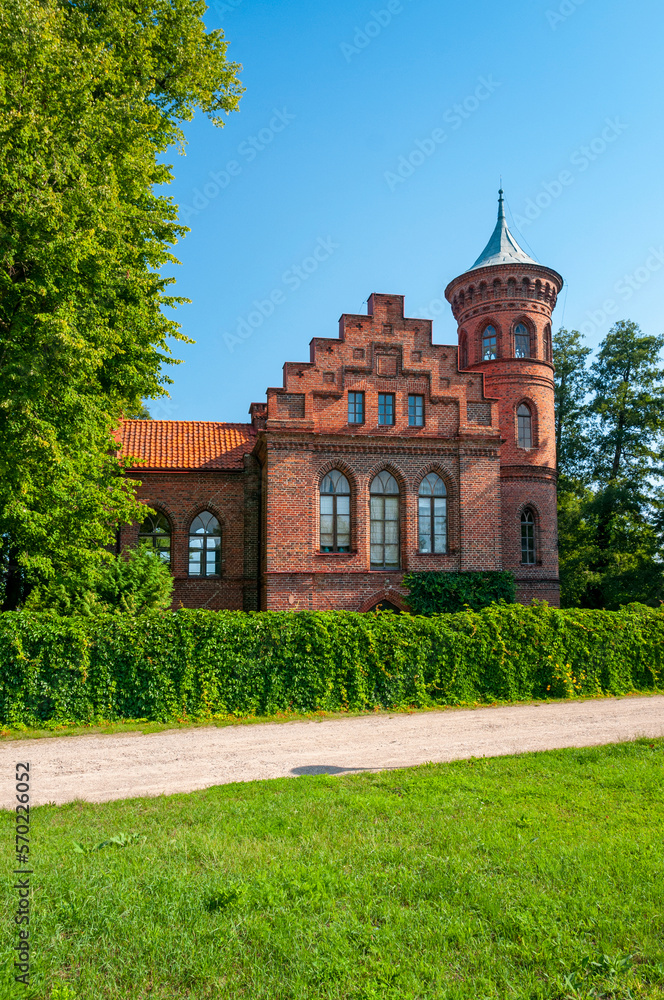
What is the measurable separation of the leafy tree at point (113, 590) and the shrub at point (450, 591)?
291 inches

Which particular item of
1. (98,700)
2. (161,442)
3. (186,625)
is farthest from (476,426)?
(98,700)

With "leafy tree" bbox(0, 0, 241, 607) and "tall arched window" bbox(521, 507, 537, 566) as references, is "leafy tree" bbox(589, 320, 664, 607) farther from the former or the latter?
"leafy tree" bbox(0, 0, 241, 607)

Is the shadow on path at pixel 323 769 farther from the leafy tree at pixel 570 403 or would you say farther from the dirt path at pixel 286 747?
the leafy tree at pixel 570 403

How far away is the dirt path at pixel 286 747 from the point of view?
8.16 m

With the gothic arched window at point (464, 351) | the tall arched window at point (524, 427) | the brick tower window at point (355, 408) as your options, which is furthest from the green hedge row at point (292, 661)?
the gothic arched window at point (464, 351)

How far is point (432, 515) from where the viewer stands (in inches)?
841

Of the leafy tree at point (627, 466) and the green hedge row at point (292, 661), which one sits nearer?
the green hedge row at point (292, 661)

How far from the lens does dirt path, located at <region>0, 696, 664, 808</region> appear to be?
26.8 ft

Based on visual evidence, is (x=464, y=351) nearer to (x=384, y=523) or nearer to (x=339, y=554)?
Answer: (x=384, y=523)

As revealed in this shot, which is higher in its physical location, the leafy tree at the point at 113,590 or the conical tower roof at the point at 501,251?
the conical tower roof at the point at 501,251

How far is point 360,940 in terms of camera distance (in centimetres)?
402

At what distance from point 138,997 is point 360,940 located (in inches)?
49.9

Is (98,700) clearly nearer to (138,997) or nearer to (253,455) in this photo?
(138,997)

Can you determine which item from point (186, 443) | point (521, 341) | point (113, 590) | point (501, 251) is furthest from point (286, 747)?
point (501, 251)
